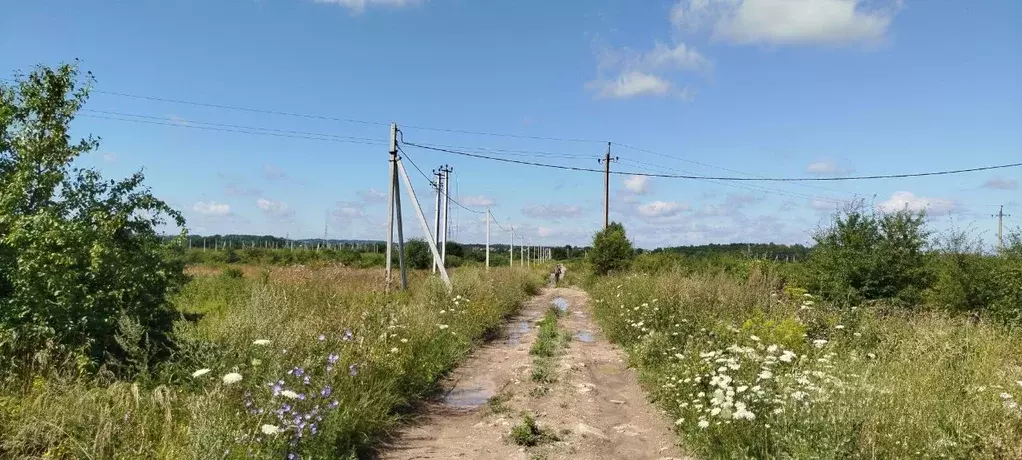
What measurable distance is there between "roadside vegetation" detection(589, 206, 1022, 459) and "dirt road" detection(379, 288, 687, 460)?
1.23ft

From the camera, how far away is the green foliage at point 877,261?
43.7 ft

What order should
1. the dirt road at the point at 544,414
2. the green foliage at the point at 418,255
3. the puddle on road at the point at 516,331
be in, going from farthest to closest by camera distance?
the green foliage at the point at 418,255 → the puddle on road at the point at 516,331 → the dirt road at the point at 544,414

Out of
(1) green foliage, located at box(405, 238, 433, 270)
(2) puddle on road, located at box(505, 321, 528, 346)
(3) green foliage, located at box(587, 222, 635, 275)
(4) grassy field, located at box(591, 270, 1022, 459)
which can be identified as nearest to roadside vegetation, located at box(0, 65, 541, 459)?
(4) grassy field, located at box(591, 270, 1022, 459)

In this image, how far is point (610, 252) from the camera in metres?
30.5

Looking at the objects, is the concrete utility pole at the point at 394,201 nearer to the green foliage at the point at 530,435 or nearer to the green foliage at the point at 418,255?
the green foliage at the point at 530,435

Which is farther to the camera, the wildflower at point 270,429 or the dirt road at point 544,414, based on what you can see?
the dirt road at point 544,414

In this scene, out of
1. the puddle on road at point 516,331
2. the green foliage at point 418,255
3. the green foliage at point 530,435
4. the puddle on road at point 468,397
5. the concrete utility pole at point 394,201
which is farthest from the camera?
the green foliage at point 418,255

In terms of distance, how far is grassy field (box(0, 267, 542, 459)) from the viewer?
428 centimetres

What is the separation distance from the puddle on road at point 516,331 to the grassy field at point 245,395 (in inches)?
161

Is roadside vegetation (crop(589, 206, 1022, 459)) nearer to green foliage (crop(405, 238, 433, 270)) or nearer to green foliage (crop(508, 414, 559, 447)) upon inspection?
green foliage (crop(508, 414, 559, 447))

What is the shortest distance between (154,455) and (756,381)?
15.2ft

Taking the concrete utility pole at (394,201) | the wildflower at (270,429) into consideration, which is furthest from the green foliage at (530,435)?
the concrete utility pole at (394,201)

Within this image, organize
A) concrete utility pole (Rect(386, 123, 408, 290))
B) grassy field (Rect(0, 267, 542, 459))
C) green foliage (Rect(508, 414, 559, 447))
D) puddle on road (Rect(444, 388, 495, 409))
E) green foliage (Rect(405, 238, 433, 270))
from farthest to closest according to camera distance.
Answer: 1. green foliage (Rect(405, 238, 433, 270))
2. concrete utility pole (Rect(386, 123, 408, 290))
3. puddle on road (Rect(444, 388, 495, 409))
4. green foliage (Rect(508, 414, 559, 447))
5. grassy field (Rect(0, 267, 542, 459))

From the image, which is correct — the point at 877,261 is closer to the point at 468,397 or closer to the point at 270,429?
the point at 468,397
